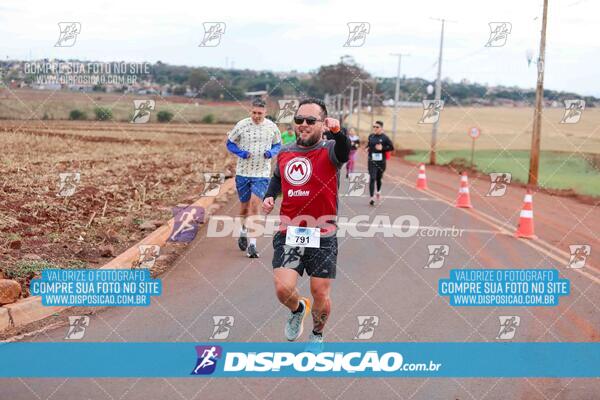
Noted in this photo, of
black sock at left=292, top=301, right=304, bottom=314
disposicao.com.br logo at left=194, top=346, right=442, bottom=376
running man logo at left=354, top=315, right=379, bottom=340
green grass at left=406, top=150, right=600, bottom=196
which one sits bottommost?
green grass at left=406, top=150, right=600, bottom=196

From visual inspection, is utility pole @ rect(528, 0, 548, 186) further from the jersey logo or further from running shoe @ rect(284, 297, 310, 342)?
the jersey logo

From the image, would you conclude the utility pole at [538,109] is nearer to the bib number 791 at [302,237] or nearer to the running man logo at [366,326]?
the running man logo at [366,326]

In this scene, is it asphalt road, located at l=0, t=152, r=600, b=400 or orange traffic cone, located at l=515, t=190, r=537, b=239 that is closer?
asphalt road, located at l=0, t=152, r=600, b=400

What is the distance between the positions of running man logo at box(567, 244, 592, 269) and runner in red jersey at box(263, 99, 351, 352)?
20.3 feet

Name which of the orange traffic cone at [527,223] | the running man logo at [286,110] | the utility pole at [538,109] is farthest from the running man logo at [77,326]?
the utility pole at [538,109]

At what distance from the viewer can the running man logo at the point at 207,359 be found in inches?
251

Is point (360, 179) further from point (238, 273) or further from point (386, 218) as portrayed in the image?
point (238, 273)

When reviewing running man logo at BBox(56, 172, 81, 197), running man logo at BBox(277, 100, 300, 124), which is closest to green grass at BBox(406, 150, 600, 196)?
running man logo at BBox(277, 100, 300, 124)

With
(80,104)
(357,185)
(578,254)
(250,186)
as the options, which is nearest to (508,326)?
(250,186)

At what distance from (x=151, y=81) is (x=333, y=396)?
20.0 metres

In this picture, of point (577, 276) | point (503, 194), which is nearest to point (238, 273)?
point (577, 276)

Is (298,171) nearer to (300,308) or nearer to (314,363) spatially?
(300,308)

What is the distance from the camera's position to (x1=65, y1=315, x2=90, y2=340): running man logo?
7.31 meters

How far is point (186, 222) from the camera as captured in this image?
1407 cm
